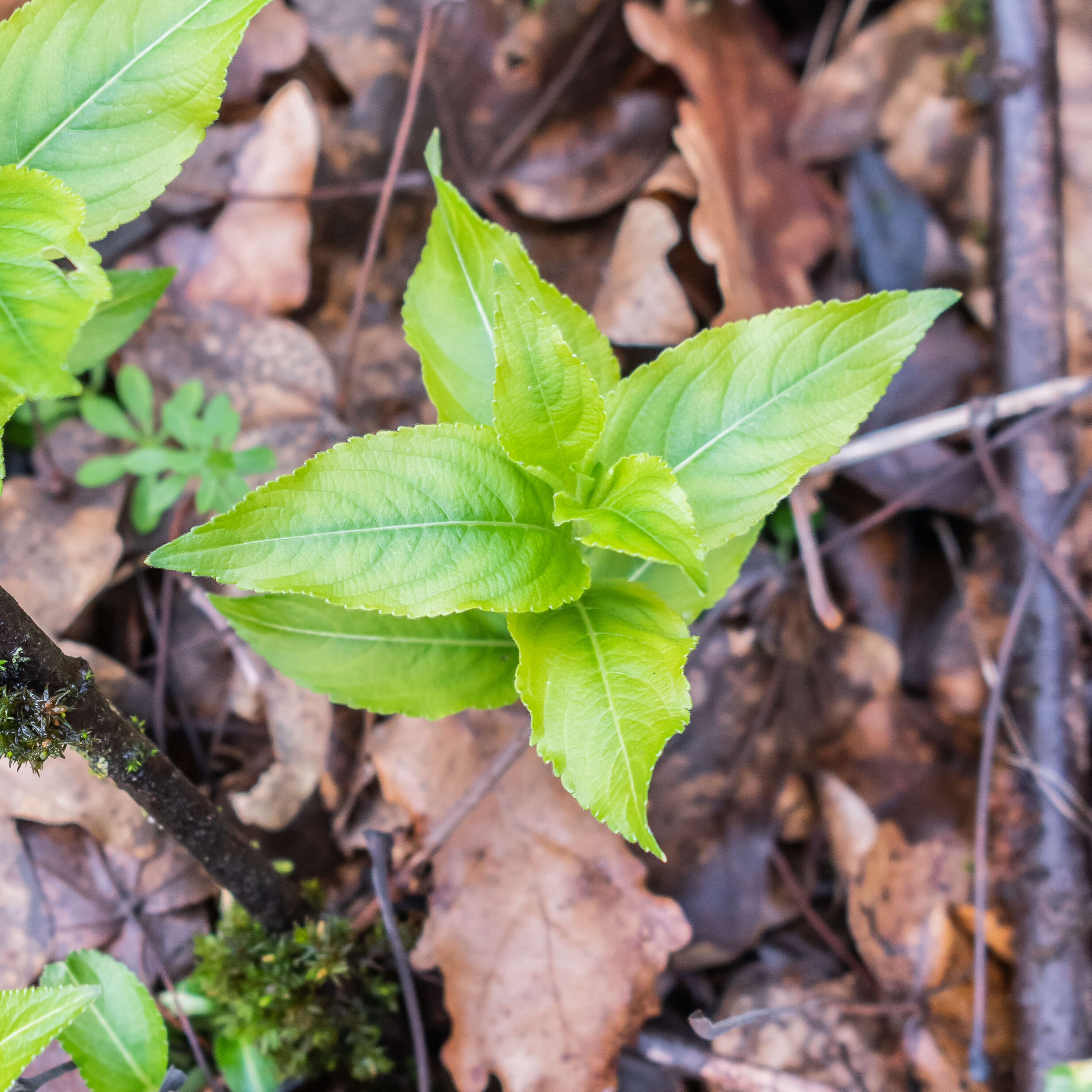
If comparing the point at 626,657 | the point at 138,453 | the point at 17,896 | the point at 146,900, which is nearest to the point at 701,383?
the point at 626,657

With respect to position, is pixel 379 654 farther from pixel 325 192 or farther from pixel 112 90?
pixel 325 192

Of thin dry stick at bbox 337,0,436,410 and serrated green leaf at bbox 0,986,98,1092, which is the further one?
thin dry stick at bbox 337,0,436,410

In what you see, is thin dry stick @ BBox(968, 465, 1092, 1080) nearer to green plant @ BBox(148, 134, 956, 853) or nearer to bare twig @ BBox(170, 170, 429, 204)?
green plant @ BBox(148, 134, 956, 853)

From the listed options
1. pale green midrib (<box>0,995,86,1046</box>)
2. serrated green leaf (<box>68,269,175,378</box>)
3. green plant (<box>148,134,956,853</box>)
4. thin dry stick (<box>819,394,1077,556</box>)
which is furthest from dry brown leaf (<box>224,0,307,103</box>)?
pale green midrib (<box>0,995,86,1046</box>)

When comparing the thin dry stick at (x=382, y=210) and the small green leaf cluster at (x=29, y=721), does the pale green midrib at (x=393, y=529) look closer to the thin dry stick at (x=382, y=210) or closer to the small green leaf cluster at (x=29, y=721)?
the small green leaf cluster at (x=29, y=721)

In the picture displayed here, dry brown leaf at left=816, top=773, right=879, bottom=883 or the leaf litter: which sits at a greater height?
the leaf litter

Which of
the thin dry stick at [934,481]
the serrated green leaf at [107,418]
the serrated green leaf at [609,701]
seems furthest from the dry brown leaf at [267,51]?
the thin dry stick at [934,481]
